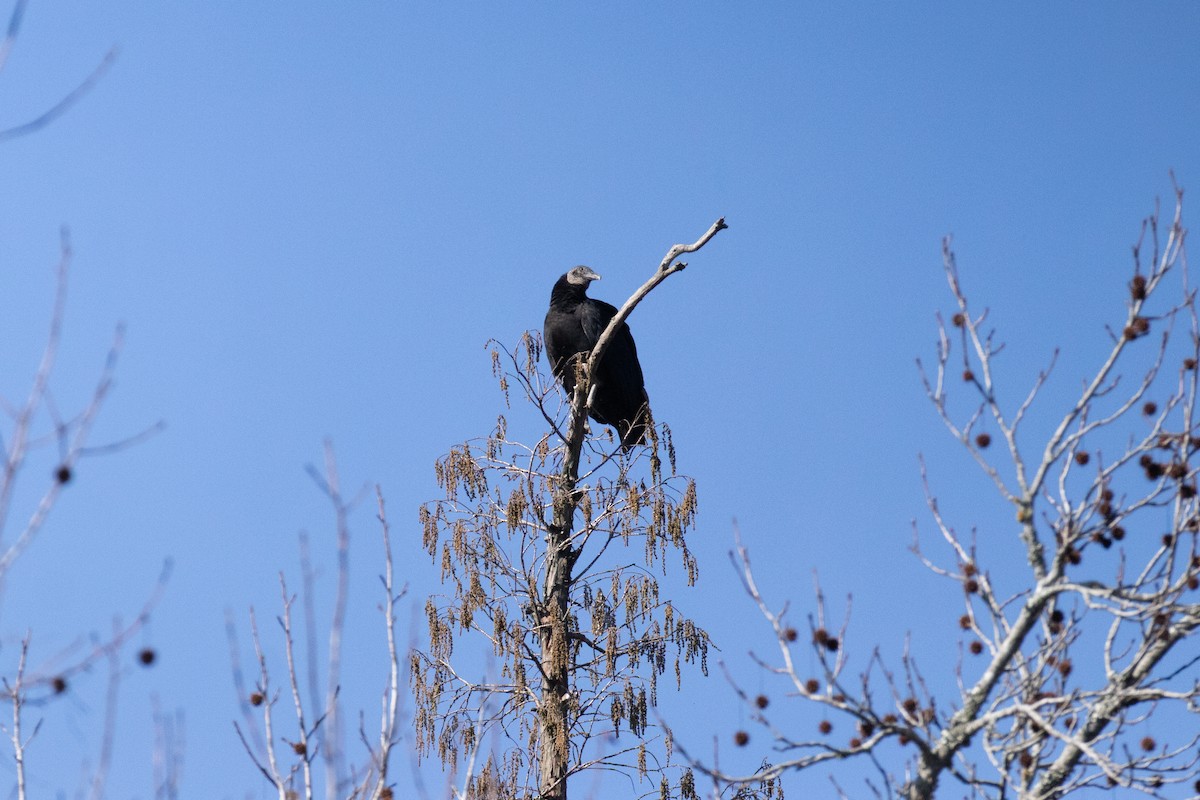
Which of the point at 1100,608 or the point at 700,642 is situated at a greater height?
the point at 700,642

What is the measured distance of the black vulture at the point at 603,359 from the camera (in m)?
8.54

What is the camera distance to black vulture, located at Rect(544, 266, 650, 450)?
8.54 metres

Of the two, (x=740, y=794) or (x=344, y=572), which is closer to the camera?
(x=344, y=572)

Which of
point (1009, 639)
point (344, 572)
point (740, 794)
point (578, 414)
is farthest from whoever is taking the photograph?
point (578, 414)

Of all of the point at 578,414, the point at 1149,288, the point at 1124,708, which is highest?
the point at 578,414

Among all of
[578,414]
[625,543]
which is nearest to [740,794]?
[625,543]

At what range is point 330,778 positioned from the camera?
12.4 feet

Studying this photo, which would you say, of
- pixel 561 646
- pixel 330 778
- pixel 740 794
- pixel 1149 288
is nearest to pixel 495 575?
pixel 561 646

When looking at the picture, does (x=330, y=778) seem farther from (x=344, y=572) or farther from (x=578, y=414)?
(x=578, y=414)

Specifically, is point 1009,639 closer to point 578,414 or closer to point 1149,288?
point 1149,288

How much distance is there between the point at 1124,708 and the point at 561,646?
3.43 metres

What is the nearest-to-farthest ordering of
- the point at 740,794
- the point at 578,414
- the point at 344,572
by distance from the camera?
1. the point at 344,572
2. the point at 740,794
3. the point at 578,414

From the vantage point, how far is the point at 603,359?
8.30m

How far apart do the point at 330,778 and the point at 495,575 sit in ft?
11.6
